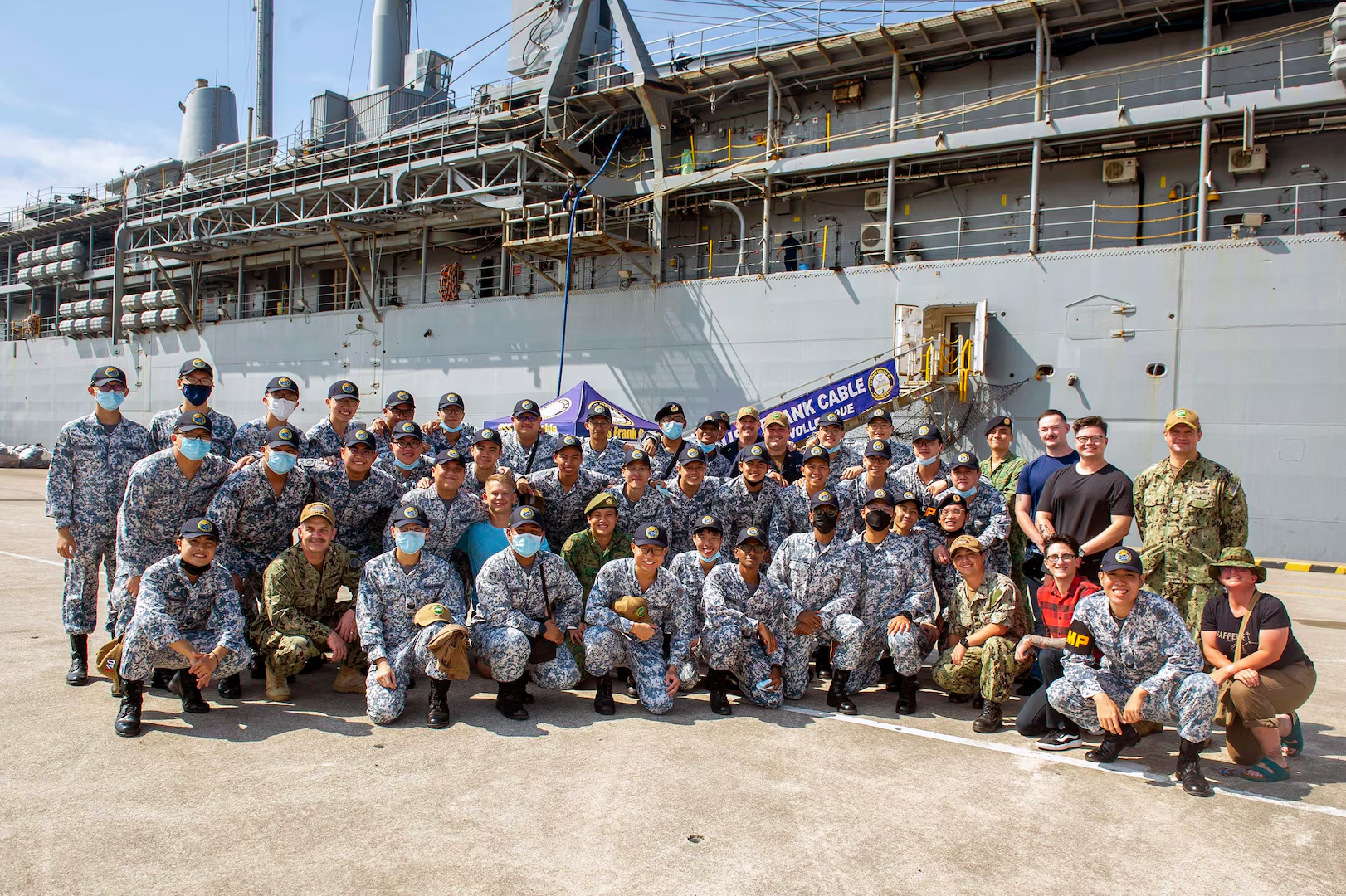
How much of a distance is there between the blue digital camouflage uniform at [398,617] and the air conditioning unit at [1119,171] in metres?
11.1

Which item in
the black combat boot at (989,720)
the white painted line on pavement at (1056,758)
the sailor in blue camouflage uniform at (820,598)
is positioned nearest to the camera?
the white painted line on pavement at (1056,758)

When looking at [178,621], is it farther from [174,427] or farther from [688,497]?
[688,497]

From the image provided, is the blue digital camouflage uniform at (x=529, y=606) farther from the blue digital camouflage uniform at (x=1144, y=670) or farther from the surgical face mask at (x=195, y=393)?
the blue digital camouflage uniform at (x=1144, y=670)

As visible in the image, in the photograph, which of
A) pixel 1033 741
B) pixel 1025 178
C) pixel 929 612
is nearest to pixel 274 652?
pixel 929 612

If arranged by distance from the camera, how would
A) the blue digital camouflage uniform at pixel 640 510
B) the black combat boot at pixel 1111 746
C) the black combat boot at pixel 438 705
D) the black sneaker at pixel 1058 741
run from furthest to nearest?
1. the blue digital camouflage uniform at pixel 640 510
2. the black combat boot at pixel 438 705
3. the black sneaker at pixel 1058 741
4. the black combat boot at pixel 1111 746

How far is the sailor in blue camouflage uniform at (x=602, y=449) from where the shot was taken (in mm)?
6168

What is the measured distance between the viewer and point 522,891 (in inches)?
101

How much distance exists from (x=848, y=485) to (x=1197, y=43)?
10.2 m

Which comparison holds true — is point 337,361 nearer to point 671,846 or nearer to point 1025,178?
point 1025,178

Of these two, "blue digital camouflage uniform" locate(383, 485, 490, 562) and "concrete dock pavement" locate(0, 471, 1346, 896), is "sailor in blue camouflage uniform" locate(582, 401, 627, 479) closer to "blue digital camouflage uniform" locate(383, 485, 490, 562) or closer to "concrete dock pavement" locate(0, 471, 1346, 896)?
"blue digital camouflage uniform" locate(383, 485, 490, 562)

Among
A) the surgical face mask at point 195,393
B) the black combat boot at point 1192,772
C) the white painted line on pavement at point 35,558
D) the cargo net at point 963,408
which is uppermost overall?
the cargo net at point 963,408

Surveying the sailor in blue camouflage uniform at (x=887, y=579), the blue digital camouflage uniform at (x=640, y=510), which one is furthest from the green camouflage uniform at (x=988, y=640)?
the blue digital camouflage uniform at (x=640, y=510)

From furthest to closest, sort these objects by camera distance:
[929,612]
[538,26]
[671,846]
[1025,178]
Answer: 1. [538,26]
2. [1025,178]
3. [929,612]
4. [671,846]

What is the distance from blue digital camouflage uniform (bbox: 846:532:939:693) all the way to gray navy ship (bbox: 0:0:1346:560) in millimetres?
6296
